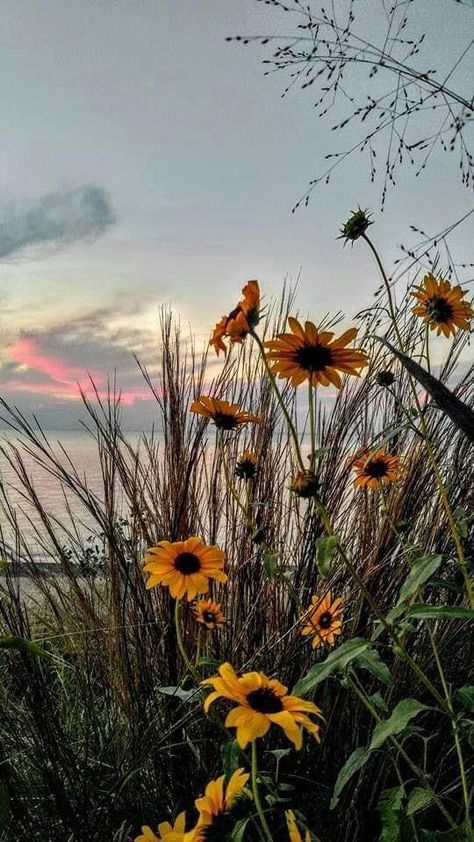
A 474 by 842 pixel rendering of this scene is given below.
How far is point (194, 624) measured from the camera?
148 cm

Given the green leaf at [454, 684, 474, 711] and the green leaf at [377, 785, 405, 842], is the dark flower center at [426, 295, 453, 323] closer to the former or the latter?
the green leaf at [454, 684, 474, 711]

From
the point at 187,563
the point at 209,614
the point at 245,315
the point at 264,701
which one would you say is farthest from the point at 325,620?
the point at 245,315

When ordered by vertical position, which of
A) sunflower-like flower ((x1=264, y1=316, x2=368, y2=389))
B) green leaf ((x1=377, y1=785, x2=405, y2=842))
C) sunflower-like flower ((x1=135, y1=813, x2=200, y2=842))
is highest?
sunflower-like flower ((x1=264, y1=316, x2=368, y2=389))

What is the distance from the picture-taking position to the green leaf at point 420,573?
751 mm

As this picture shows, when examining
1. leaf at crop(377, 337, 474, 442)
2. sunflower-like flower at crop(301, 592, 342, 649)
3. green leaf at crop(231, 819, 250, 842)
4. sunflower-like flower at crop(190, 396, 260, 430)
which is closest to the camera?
leaf at crop(377, 337, 474, 442)

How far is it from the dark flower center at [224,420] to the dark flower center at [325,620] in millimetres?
424

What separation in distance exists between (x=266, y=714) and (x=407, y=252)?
1257 millimetres

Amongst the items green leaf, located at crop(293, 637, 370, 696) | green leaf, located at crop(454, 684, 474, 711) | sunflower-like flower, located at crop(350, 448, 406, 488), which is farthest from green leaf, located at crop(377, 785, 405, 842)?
sunflower-like flower, located at crop(350, 448, 406, 488)

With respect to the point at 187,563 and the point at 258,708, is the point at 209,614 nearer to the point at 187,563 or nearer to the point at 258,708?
the point at 187,563

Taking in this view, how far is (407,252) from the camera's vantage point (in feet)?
5.43

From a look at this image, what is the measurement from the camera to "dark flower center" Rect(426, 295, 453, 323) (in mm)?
1073

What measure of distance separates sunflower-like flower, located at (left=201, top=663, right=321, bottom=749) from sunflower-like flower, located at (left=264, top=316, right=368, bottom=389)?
338mm

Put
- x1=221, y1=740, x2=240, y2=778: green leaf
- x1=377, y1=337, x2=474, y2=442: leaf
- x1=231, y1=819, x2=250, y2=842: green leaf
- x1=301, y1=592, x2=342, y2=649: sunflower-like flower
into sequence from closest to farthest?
x1=377, y1=337, x2=474, y2=442: leaf
x1=231, y1=819, x2=250, y2=842: green leaf
x1=221, y1=740, x2=240, y2=778: green leaf
x1=301, y1=592, x2=342, y2=649: sunflower-like flower

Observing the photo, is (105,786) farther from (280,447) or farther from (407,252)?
(407,252)
